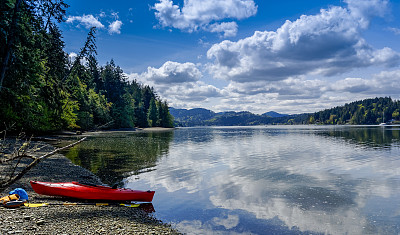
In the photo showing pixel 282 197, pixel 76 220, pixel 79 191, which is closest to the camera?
pixel 76 220

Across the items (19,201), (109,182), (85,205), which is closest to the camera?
(19,201)

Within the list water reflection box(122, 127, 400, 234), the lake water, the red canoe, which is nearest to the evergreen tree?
the lake water

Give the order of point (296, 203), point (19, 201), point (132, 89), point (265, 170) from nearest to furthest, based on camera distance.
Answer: point (19, 201), point (296, 203), point (265, 170), point (132, 89)

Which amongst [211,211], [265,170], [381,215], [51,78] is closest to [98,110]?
[51,78]

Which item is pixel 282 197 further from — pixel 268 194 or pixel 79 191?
pixel 79 191

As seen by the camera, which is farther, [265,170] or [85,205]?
[265,170]

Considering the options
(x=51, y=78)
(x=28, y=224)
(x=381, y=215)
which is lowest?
(x=381, y=215)

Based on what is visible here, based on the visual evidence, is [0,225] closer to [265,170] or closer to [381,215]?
[381,215]

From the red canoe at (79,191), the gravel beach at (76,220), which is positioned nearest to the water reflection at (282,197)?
the gravel beach at (76,220)

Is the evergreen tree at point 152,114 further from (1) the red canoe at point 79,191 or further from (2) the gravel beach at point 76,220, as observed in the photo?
(2) the gravel beach at point 76,220

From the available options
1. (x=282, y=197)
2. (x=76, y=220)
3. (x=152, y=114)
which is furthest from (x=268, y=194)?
(x=152, y=114)

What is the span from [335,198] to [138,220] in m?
11.7

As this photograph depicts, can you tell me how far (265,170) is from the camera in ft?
76.4

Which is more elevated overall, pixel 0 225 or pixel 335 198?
pixel 0 225
